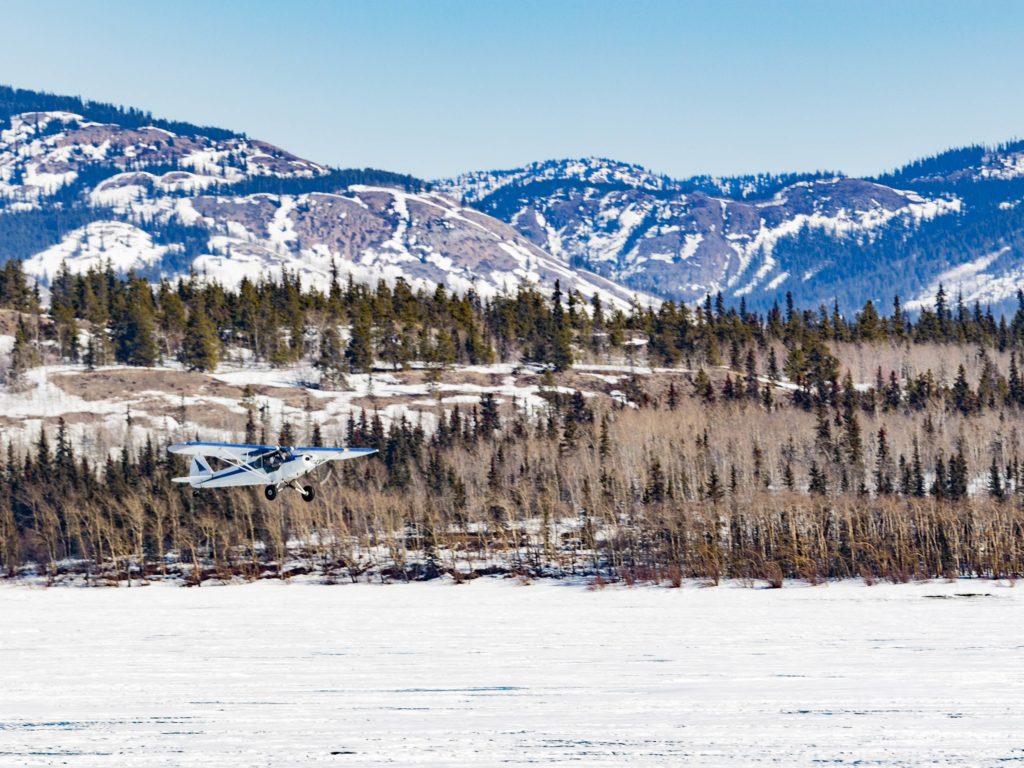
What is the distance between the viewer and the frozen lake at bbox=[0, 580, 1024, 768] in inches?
1491

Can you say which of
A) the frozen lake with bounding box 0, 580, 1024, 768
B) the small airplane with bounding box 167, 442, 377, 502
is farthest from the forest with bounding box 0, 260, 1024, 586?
the small airplane with bounding box 167, 442, 377, 502

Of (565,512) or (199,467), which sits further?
(565,512)

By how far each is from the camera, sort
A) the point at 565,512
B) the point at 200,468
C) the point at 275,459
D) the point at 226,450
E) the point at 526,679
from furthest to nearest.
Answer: the point at 565,512 < the point at 200,468 < the point at 526,679 < the point at 226,450 < the point at 275,459

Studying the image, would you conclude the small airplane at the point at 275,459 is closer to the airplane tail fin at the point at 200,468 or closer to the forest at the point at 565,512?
the airplane tail fin at the point at 200,468

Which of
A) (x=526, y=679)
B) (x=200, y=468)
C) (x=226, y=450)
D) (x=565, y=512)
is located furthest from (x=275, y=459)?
(x=565, y=512)

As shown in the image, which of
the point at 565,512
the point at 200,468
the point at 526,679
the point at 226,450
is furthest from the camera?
the point at 565,512

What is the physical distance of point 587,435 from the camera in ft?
582

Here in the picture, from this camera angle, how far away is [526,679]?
58.6m

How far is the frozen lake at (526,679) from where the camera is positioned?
37.9 metres

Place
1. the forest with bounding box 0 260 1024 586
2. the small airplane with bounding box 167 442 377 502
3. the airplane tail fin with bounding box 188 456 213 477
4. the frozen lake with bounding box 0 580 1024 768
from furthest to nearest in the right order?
the forest with bounding box 0 260 1024 586, the airplane tail fin with bounding box 188 456 213 477, the small airplane with bounding box 167 442 377 502, the frozen lake with bounding box 0 580 1024 768

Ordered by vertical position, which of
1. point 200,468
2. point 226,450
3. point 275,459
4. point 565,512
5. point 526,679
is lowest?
point 565,512

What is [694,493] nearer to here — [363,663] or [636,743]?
[363,663]

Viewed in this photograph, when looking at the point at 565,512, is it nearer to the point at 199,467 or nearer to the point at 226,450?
the point at 199,467

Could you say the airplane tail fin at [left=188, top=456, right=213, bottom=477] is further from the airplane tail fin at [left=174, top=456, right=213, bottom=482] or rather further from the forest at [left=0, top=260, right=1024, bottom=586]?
the forest at [left=0, top=260, right=1024, bottom=586]
